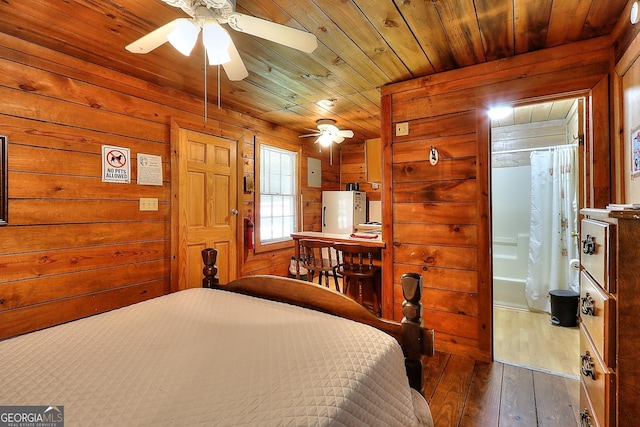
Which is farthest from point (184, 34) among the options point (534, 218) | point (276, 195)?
point (534, 218)

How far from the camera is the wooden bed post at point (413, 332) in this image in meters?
1.25

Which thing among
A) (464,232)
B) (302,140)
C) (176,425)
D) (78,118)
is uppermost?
(302,140)

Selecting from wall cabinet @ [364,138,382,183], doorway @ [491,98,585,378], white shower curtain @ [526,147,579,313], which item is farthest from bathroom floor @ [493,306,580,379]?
wall cabinet @ [364,138,382,183]

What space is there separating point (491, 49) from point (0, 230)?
11.8 ft

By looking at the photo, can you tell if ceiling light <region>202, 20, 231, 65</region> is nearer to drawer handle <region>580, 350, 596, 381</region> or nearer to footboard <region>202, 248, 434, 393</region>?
footboard <region>202, 248, 434, 393</region>

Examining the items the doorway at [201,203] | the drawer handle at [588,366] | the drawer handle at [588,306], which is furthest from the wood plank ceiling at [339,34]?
the drawer handle at [588,366]

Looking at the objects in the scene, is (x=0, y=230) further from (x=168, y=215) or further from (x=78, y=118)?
(x=168, y=215)

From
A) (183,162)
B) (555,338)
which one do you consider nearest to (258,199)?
(183,162)

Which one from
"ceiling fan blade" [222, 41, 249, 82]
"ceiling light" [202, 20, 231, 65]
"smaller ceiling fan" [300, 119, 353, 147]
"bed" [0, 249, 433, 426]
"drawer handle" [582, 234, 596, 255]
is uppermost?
"smaller ceiling fan" [300, 119, 353, 147]

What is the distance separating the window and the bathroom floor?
284cm

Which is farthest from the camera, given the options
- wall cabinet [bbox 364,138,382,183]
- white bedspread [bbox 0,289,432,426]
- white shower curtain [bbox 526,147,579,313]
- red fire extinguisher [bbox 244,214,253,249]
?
wall cabinet [bbox 364,138,382,183]

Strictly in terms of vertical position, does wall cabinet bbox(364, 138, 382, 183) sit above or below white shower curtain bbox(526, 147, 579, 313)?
above

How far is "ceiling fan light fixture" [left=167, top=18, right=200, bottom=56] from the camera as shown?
4.87 ft

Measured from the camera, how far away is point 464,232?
2.46 meters
